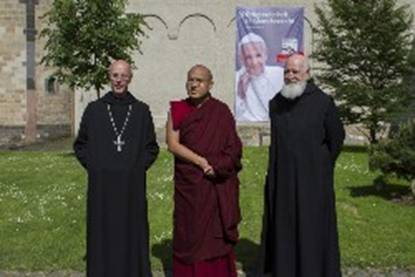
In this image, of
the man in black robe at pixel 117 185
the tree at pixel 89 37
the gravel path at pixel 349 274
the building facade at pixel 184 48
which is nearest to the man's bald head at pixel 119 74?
the man in black robe at pixel 117 185

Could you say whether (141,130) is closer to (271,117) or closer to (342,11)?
(271,117)

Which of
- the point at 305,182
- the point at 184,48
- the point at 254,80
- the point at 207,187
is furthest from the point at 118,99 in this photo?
the point at 184,48

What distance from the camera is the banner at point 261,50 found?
23.5 meters

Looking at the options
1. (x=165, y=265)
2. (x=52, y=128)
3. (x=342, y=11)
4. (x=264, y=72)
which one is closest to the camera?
(x=165, y=265)

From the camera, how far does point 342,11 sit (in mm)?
19594

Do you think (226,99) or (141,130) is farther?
(226,99)

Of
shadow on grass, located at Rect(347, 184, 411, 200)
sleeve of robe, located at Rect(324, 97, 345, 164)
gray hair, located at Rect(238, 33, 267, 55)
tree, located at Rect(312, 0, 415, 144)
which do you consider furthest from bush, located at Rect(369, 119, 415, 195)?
gray hair, located at Rect(238, 33, 267, 55)

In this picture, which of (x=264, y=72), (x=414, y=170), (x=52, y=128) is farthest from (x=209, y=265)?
(x=52, y=128)

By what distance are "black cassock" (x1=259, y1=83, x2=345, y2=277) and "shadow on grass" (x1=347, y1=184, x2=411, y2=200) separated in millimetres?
5407

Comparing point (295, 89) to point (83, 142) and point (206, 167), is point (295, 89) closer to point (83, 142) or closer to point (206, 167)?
point (206, 167)

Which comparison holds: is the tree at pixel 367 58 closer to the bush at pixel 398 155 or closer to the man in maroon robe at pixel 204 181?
the bush at pixel 398 155

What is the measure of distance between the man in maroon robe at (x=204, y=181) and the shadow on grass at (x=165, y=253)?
1219 millimetres

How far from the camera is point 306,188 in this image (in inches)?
251

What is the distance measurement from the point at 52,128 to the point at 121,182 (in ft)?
73.6
